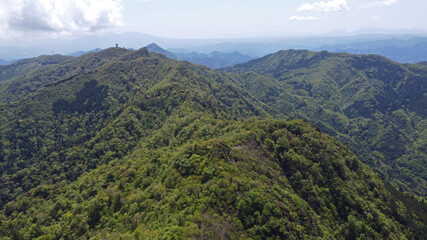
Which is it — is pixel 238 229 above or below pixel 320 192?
above

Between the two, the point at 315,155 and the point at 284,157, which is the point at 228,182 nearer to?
the point at 284,157

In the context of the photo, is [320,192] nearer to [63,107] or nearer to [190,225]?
[190,225]

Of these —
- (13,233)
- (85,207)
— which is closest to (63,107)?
(13,233)

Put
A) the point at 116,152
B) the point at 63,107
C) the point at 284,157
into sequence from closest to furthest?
the point at 284,157 → the point at 116,152 → the point at 63,107

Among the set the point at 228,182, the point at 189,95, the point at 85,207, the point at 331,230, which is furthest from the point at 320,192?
the point at 189,95

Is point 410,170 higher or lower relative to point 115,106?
lower

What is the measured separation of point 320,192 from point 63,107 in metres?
189

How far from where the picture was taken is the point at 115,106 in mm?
177125

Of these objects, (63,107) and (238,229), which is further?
(63,107)

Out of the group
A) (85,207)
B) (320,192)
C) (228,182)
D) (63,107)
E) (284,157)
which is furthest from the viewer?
(63,107)

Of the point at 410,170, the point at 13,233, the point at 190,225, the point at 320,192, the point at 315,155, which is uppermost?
the point at 190,225

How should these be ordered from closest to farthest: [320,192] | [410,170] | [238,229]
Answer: [238,229] → [320,192] → [410,170]

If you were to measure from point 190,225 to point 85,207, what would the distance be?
130 feet

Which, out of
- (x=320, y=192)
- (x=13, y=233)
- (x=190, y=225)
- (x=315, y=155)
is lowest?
(x=13, y=233)
